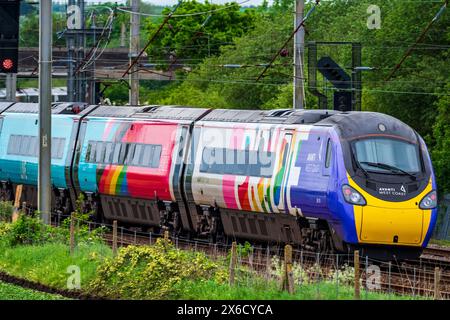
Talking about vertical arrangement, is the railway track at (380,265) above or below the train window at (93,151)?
below

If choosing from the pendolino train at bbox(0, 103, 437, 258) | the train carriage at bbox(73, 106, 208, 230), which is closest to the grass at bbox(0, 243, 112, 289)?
the pendolino train at bbox(0, 103, 437, 258)

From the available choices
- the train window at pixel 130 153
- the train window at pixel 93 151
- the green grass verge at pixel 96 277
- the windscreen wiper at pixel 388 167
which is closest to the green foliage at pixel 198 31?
the train window at pixel 93 151

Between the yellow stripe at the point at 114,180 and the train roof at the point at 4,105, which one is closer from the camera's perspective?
the yellow stripe at the point at 114,180

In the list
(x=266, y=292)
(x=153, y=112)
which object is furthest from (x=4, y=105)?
(x=266, y=292)

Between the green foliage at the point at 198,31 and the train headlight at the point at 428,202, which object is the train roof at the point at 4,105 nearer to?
the train headlight at the point at 428,202

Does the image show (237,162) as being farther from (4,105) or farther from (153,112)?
(4,105)

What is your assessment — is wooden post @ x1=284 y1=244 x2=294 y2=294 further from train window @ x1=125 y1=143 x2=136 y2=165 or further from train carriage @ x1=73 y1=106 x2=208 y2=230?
train window @ x1=125 y1=143 x2=136 y2=165

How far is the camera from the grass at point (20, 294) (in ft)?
67.2

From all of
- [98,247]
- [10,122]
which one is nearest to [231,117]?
[98,247]

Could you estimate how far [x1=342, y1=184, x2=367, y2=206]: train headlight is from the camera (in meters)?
25.0

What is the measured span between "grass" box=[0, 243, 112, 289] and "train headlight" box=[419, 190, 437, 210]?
5.99 m

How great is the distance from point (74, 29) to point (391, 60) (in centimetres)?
1183

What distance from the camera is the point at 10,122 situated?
39.5m

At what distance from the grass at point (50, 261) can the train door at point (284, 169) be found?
4003mm
